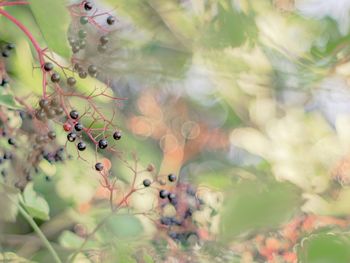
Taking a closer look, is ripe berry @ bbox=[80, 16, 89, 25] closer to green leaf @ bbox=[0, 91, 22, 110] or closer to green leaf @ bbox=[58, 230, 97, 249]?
green leaf @ bbox=[0, 91, 22, 110]

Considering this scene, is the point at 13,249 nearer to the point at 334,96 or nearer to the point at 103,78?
the point at 103,78

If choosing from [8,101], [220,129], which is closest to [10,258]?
[8,101]

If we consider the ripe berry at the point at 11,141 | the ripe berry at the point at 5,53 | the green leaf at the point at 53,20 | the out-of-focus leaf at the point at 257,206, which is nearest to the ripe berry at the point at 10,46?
the ripe berry at the point at 5,53

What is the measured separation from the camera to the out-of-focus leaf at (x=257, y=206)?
2.74ft

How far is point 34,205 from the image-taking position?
0.99 m

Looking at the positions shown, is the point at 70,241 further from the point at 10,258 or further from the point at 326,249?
the point at 326,249

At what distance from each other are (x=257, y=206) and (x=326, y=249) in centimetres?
11

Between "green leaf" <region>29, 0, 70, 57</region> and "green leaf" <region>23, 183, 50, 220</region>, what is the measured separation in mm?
327

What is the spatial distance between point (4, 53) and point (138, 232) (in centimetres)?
43

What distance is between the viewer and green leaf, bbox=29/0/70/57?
0.69 m

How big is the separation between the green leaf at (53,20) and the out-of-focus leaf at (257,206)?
0.30m

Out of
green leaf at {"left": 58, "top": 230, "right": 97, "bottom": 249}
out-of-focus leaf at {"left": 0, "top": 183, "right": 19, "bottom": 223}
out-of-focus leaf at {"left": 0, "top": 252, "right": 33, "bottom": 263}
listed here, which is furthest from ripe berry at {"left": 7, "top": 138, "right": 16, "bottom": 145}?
green leaf at {"left": 58, "top": 230, "right": 97, "bottom": 249}

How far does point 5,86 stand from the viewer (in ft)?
2.83

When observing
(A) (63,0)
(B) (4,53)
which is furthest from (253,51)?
(A) (63,0)
